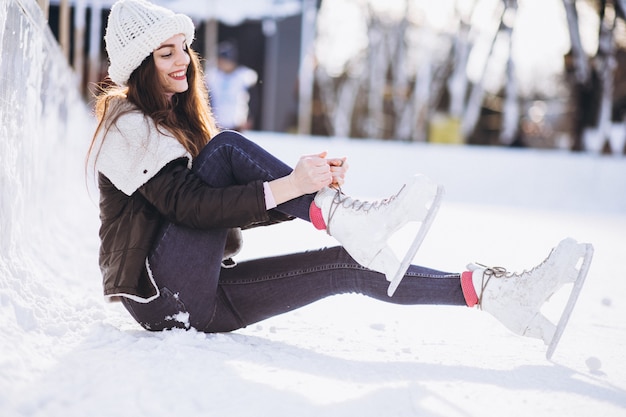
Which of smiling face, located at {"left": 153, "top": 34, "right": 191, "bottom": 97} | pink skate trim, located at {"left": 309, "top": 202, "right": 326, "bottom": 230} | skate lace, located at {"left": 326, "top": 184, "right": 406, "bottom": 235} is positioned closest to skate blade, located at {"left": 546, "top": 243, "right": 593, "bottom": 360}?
skate lace, located at {"left": 326, "top": 184, "right": 406, "bottom": 235}

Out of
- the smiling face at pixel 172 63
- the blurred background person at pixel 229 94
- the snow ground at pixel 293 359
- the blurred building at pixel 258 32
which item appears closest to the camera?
the snow ground at pixel 293 359

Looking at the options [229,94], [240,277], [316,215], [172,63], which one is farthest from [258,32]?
[316,215]

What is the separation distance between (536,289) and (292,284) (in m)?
0.66

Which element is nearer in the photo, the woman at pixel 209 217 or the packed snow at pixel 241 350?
the packed snow at pixel 241 350

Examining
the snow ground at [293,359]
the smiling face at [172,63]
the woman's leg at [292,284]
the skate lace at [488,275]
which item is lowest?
the snow ground at [293,359]

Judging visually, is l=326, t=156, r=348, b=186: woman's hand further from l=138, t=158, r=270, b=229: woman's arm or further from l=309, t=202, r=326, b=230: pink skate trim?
l=138, t=158, r=270, b=229: woman's arm

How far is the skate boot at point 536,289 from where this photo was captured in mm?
1819

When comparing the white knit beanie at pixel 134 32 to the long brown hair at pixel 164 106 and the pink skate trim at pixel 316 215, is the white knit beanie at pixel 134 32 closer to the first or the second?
the long brown hair at pixel 164 106

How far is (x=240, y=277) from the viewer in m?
1.98

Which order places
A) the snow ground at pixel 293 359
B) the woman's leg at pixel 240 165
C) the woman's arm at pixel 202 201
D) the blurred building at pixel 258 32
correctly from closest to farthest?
the snow ground at pixel 293 359, the woman's arm at pixel 202 201, the woman's leg at pixel 240 165, the blurred building at pixel 258 32

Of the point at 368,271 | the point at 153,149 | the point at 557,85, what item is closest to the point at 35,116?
the point at 153,149

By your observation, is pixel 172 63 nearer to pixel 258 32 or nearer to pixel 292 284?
pixel 292 284

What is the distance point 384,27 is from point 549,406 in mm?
21104

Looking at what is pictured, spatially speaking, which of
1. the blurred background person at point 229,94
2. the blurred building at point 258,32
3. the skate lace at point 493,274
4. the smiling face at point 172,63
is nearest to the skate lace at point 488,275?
the skate lace at point 493,274
